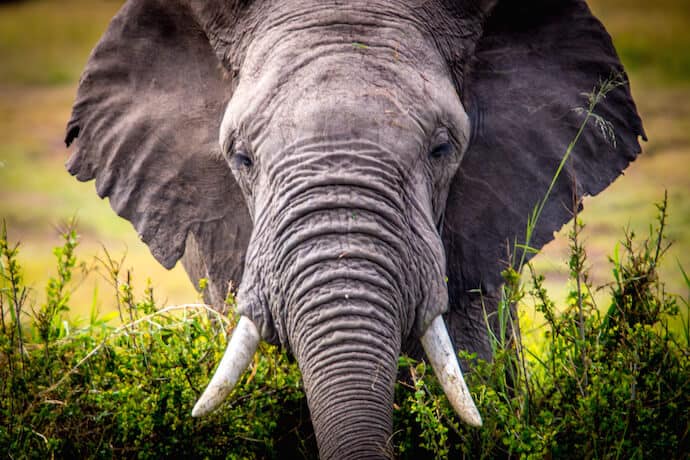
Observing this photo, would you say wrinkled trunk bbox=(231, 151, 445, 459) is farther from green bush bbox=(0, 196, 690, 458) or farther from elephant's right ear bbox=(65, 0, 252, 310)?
elephant's right ear bbox=(65, 0, 252, 310)

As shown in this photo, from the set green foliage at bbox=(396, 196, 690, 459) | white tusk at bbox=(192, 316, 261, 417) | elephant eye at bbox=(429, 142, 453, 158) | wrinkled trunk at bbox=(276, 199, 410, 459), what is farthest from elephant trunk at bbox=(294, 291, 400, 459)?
elephant eye at bbox=(429, 142, 453, 158)

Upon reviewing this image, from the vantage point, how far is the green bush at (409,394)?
4.17 m

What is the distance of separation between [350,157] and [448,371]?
855 millimetres

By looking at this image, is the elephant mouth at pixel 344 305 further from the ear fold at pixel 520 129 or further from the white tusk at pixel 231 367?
the ear fold at pixel 520 129

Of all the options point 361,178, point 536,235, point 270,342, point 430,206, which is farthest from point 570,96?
point 270,342

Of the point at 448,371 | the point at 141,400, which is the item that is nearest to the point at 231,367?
the point at 141,400

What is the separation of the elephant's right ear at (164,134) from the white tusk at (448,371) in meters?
1.11

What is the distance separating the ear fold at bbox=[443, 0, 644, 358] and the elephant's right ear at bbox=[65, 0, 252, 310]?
1.00m

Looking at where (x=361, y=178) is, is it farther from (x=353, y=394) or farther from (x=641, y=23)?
(x=641, y=23)

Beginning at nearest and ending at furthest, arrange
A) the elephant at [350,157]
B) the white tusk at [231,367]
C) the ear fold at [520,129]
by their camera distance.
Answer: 1. the elephant at [350,157]
2. the white tusk at [231,367]
3. the ear fold at [520,129]

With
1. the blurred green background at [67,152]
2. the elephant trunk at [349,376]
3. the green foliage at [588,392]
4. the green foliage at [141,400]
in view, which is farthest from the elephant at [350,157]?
the blurred green background at [67,152]

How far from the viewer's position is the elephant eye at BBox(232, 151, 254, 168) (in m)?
4.43

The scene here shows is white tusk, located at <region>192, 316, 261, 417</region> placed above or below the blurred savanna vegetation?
above

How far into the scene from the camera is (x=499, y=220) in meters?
4.99
